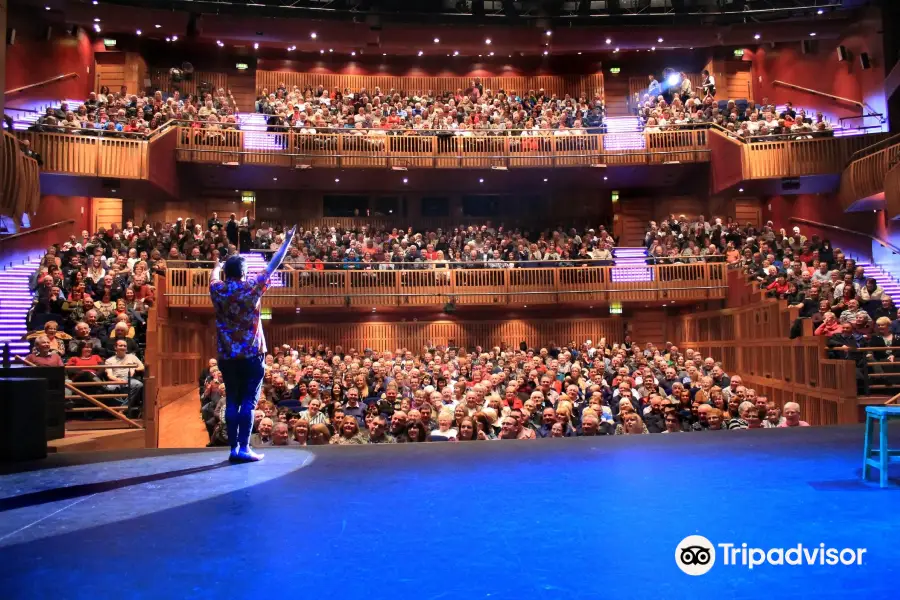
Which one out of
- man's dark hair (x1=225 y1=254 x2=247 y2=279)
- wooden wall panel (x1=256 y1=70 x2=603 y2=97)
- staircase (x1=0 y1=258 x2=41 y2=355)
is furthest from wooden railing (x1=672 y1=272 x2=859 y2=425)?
staircase (x1=0 y1=258 x2=41 y2=355)

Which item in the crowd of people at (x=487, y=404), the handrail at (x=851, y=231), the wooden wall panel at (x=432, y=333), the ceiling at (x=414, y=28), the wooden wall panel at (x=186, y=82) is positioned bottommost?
the crowd of people at (x=487, y=404)

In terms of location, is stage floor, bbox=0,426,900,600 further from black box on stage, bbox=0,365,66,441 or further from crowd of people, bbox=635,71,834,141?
crowd of people, bbox=635,71,834,141

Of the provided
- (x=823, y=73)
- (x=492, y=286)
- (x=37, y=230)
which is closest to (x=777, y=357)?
(x=492, y=286)

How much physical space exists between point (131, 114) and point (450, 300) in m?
8.38

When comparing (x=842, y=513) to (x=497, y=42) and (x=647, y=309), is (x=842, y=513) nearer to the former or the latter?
(x=647, y=309)

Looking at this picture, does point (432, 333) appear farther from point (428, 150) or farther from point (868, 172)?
point (868, 172)

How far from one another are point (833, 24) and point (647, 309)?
7.94 meters

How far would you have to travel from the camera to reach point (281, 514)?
2.67m

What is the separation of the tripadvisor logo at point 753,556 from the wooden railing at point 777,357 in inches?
320

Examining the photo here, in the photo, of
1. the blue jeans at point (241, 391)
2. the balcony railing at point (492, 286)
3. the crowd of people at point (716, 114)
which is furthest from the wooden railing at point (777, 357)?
the blue jeans at point (241, 391)

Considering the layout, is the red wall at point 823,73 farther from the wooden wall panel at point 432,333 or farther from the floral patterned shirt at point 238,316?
the floral patterned shirt at point 238,316

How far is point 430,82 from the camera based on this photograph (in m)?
20.2

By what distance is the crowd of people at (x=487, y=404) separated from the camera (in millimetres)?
6102

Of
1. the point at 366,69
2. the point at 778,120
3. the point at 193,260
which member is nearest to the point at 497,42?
the point at 366,69
